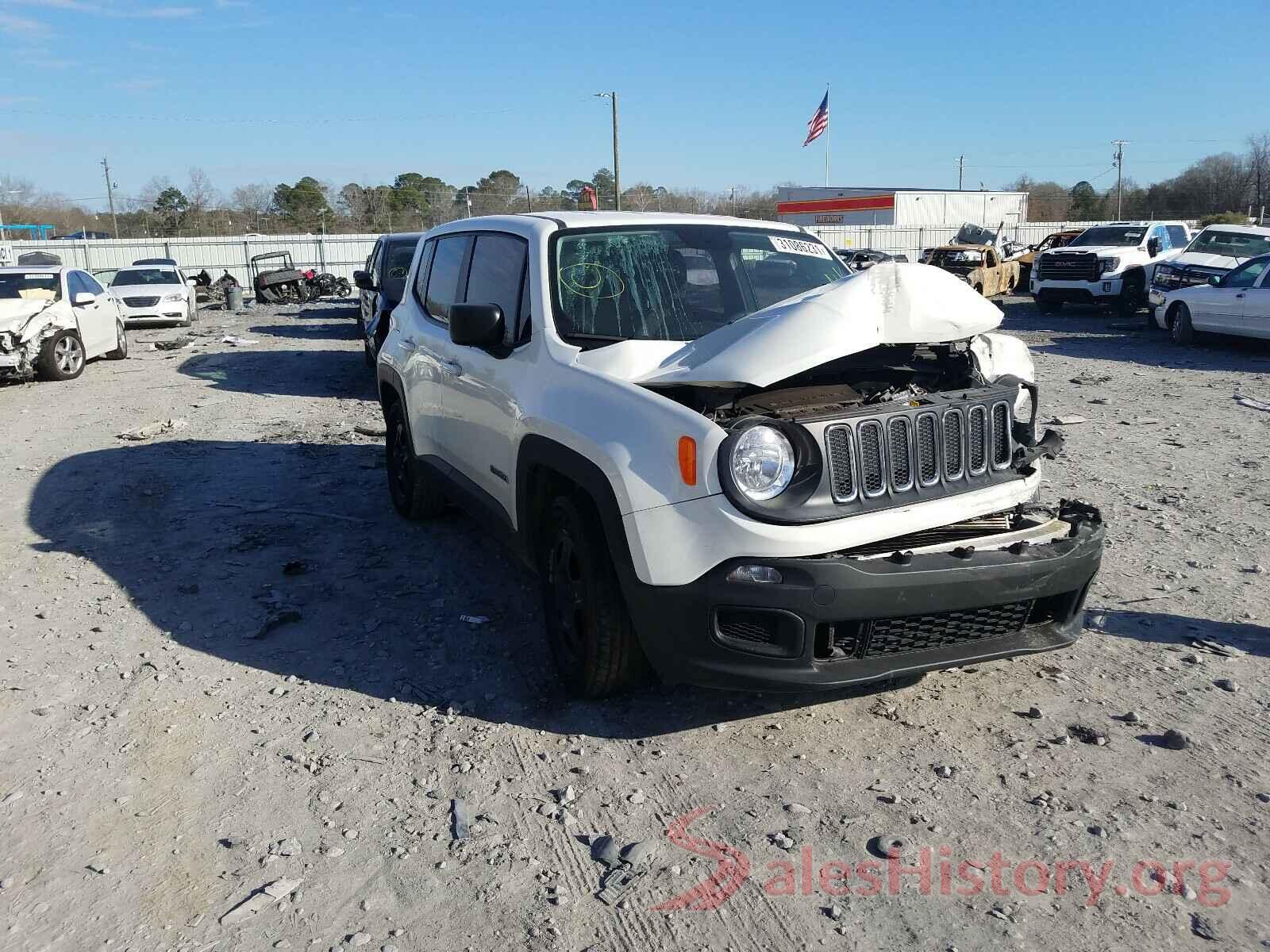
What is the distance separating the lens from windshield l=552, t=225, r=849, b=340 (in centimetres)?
436

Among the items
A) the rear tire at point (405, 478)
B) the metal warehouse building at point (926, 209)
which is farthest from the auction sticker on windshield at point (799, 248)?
the metal warehouse building at point (926, 209)

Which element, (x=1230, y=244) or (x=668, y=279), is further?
(x=1230, y=244)

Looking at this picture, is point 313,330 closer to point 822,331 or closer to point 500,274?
point 500,274

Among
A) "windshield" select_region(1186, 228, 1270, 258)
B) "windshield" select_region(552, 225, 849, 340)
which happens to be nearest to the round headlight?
"windshield" select_region(552, 225, 849, 340)

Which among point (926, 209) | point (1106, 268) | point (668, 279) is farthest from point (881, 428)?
point (926, 209)

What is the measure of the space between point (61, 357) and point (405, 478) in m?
9.50

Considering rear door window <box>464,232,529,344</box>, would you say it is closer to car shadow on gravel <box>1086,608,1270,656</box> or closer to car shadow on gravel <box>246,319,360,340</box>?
car shadow on gravel <box>1086,608,1270,656</box>

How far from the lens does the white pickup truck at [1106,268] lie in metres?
20.5

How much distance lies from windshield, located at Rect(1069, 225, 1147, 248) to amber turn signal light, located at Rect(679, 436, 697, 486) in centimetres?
2147

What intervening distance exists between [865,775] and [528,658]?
1.66 m

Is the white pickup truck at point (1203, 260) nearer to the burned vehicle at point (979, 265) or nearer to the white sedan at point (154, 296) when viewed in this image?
the burned vehicle at point (979, 265)

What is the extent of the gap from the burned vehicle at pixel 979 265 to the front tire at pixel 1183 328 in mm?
7723

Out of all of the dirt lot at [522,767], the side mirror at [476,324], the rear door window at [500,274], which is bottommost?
the dirt lot at [522,767]

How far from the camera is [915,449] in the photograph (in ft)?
11.6
